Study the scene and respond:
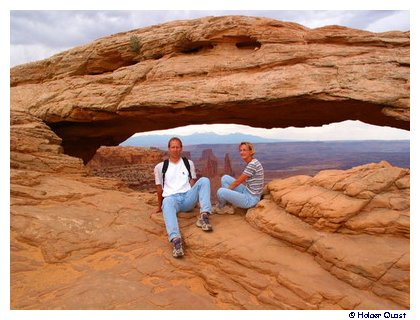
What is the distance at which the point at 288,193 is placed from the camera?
659cm

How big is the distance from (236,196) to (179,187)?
126cm

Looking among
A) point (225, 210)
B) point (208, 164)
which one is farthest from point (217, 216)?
point (208, 164)

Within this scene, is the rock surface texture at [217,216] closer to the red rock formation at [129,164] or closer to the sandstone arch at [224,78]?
the sandstone arch at [224,78]

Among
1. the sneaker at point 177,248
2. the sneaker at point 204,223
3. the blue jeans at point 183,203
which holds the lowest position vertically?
the sneaker at point 177,248

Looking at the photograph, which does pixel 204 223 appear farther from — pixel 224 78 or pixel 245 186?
pixel 224 78

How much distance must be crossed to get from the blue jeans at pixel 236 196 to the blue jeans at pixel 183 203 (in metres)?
0.47

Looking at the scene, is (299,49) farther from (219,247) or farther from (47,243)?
(47,243)

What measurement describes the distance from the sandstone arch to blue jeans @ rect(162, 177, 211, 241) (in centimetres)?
364

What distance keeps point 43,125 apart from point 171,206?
22.7 feet

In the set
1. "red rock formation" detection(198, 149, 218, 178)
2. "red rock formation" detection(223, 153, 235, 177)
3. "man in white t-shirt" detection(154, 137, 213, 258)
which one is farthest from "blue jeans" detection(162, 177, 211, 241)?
"red rock formation" detection(223, 153, 235, 177)

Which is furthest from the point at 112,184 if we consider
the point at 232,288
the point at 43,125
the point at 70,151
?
the point at 232,288

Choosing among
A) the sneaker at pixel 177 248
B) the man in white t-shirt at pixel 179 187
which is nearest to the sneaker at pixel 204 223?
the man in white t-shirt at pixel 179 187

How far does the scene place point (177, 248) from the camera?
588cm

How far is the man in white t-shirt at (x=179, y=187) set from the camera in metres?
6.32
